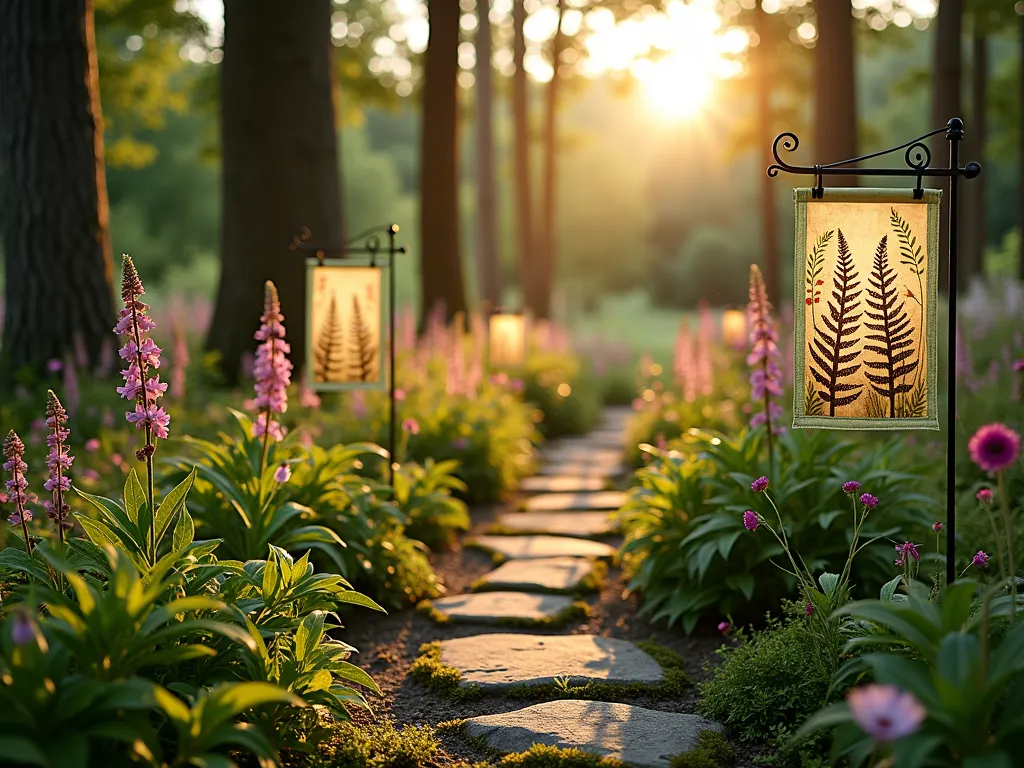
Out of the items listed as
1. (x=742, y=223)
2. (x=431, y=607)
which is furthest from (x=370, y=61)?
(x=742, y=223)

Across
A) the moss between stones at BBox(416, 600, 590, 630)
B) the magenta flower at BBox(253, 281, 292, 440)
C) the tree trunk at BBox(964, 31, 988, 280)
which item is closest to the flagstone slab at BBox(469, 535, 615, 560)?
the moss between stones at BBox(416, 600, 590, 630)

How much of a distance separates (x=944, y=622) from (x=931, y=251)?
156cm

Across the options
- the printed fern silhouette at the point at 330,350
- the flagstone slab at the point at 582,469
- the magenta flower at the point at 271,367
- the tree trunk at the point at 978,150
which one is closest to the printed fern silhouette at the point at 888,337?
the magenta flower at the point at 271,367

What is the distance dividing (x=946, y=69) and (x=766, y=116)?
5.25 meters

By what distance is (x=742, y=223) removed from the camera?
Result: 46531mm

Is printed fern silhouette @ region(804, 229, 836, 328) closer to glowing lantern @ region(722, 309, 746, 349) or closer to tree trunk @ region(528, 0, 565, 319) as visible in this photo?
glowing lantern @ region(722, 309, 746, 349)

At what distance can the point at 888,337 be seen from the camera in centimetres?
404

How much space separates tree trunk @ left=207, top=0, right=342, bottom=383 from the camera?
8.98 m

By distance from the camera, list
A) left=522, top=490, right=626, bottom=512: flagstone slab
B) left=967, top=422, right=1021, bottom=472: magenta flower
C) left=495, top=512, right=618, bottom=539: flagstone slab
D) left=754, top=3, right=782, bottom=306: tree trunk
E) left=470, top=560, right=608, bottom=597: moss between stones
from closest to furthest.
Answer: left=967, top=422, right=1021, bottom=472: magenta flower → left=470, top=560, right=608, bottom=597: moss between stones → left=495, top=512, right=618, bottom=539: flagstone slab → left=522, top=490, right=626, bottom=512: flagstone slab → left=754, top=3, right=782, bottom=306: tree trunk

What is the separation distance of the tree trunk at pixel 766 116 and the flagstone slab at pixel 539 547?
11.2m

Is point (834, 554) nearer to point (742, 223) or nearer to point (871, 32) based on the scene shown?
point (871, 32)

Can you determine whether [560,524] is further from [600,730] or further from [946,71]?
[946,71]

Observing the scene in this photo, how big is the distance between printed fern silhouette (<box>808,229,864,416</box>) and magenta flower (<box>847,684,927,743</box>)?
6.65 ft

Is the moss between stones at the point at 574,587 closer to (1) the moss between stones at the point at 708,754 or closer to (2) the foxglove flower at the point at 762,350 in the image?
(2) the foxglove flower at the point at 762,350
